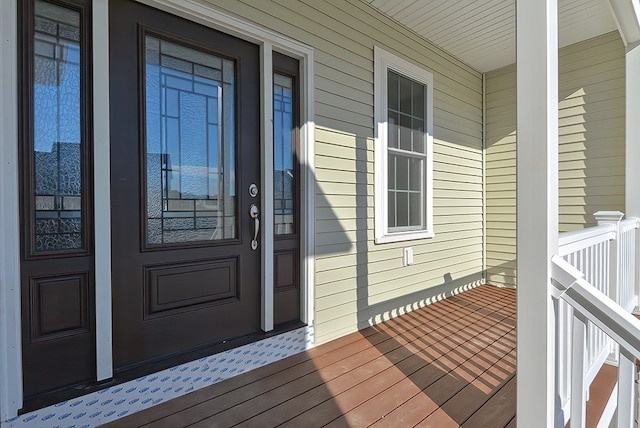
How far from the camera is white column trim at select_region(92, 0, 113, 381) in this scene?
1743 millimetres

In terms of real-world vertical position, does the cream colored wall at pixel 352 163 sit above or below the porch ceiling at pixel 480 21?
below

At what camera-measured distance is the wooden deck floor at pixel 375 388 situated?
1.77 meters

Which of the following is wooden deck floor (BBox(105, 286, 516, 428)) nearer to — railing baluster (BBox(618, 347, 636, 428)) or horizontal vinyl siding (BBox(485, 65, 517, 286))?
railing baluster (BBox(618, 347, 636, 428))

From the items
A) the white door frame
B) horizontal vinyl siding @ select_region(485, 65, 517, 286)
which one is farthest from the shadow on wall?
Result: horizontal vinyl siding @ select_region(485, 65, 517, 286)

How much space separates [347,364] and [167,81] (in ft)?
7.18

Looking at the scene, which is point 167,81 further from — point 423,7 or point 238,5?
point 423,7

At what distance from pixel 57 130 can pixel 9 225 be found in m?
0.50

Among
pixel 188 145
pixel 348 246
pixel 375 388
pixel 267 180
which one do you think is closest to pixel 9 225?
pixel 188 145

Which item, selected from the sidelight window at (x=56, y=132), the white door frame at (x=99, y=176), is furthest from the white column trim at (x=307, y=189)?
the sidelight window at (x=56, y=132)

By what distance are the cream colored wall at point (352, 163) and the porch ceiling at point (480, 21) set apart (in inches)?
5.5

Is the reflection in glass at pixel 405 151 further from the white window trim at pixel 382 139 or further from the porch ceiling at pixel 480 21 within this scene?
the porch ceiling at pixel 480 21

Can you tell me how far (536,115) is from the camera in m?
1.22

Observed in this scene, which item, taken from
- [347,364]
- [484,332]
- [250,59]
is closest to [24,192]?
[250,59]

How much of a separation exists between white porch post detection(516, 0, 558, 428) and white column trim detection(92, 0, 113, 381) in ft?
6.32
